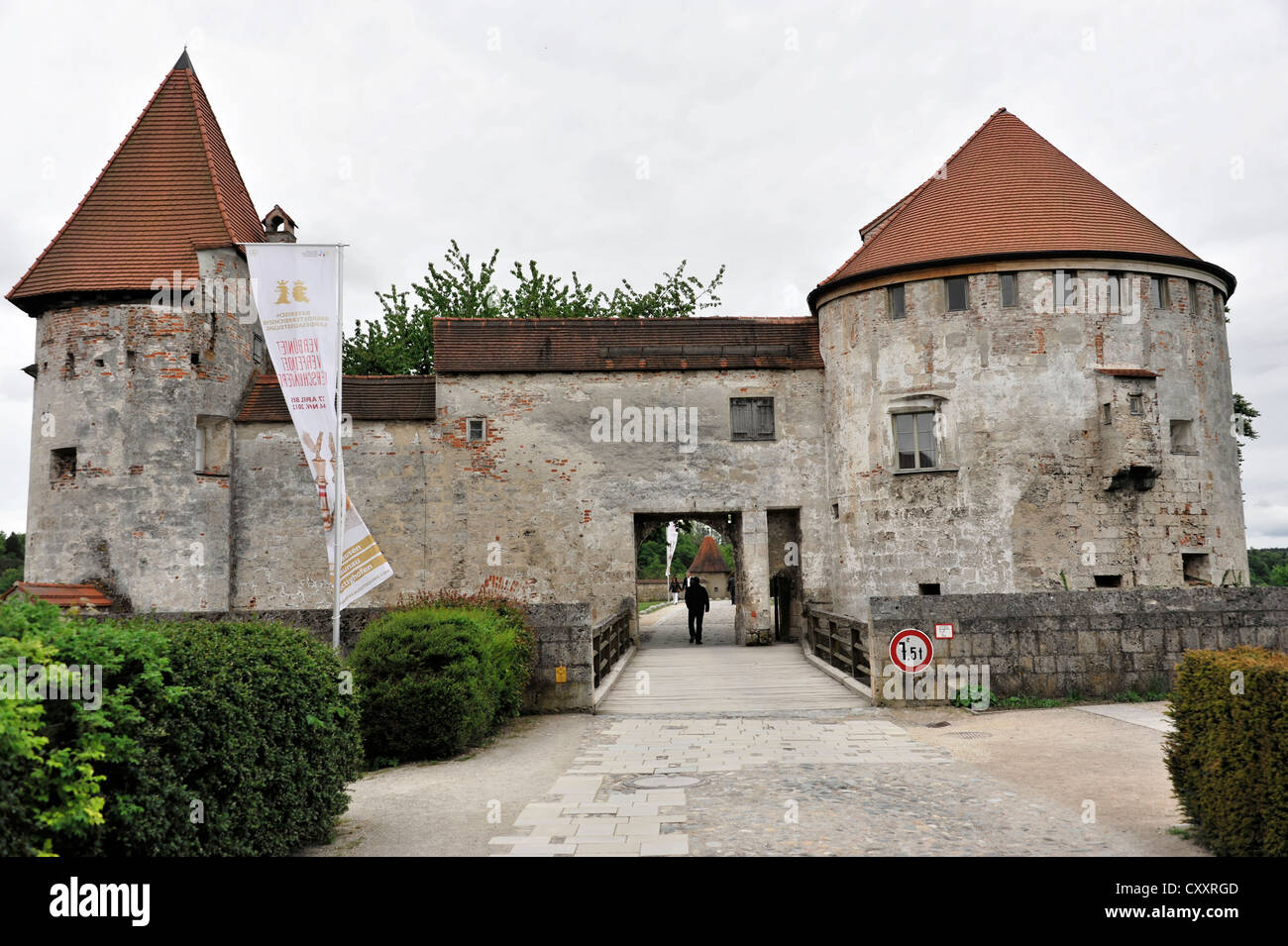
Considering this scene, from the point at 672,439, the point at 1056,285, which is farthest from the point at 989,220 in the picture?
the point at 672,439

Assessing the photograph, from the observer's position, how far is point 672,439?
23109 mm

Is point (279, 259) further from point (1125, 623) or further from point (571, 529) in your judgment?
point (1125, 623)

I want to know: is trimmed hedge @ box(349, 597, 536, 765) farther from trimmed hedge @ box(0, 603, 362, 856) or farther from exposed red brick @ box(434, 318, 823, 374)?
exposed red brick @ box(434, 318, 823, 374)

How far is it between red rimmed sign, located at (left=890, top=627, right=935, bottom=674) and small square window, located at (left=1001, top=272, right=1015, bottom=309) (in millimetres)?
11002

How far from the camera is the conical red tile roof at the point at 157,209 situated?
70.7 feet

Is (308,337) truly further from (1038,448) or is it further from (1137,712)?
(1038,448)

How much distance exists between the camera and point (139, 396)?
2075 centimetres

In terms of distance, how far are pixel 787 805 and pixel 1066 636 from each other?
7.34 meters

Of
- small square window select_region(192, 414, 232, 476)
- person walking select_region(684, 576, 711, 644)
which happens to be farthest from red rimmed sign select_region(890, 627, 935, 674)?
small square window select_region(192, 414, 232, 476)

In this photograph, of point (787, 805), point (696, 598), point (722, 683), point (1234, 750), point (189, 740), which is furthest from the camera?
point (696, 598)

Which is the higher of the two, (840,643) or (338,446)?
(338,446)

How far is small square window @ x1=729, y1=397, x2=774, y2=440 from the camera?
76.4 feet

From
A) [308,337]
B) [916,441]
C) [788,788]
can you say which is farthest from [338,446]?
[916,441]

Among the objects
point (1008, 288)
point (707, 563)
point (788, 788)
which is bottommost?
point (788, 788)
